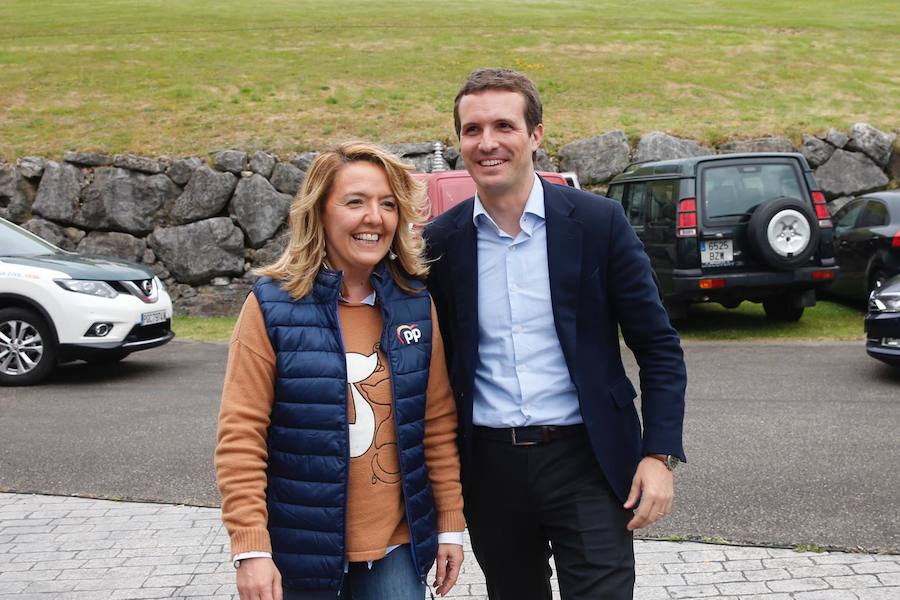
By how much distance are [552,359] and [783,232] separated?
870cm

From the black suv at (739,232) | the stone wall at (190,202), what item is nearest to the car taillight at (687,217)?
the black suv at (739,232)

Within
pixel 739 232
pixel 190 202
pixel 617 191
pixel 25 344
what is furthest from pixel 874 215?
pixel 190 202

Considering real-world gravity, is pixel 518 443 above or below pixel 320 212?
below

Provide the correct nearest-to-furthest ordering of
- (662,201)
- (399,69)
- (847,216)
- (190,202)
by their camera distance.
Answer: (662,201) < (847,216) < (190,202) < (399,69)

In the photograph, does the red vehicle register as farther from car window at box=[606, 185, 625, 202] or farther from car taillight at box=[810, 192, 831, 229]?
car taillight at box=[810, 192, 831, 229]

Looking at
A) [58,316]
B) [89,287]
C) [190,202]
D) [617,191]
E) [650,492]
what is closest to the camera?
[650,492]

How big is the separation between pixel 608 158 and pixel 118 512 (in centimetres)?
1254

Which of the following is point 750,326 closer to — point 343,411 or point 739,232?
point 739,232

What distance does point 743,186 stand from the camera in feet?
36.5

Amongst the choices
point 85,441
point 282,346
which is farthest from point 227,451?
point 85,441

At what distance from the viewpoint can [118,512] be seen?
5.42 meters

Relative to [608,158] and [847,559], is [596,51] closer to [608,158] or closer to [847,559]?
[608,158]

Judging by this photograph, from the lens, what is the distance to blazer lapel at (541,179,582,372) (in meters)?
2.62

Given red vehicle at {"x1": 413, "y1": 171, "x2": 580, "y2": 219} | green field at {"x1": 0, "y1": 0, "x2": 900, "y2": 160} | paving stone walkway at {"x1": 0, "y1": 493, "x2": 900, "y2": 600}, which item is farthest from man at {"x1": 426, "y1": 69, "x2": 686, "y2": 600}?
green field at {"x1": 0, "y1": 0, "x2": 900, "y2": 160}
